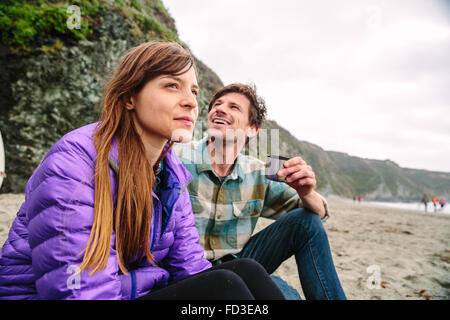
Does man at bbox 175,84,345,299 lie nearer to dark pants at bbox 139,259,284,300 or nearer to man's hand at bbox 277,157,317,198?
man's hand at bbox 277,157,317,198

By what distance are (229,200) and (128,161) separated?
1352 mm

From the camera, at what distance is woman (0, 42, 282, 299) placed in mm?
968

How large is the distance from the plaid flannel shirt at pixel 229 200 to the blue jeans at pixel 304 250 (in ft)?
0.70

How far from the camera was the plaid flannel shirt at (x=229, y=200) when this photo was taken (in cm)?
235

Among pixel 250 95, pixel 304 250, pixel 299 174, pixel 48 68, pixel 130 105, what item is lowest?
pixel 304 250

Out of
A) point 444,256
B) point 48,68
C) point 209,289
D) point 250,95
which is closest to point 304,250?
point 209,289

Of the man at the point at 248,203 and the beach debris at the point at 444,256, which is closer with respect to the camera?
the man at the point at 248,203

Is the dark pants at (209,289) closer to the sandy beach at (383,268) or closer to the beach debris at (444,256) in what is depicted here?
the sandy beach at (383,268)

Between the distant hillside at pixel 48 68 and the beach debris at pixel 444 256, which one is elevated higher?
the distant hillside at pixel 48 68

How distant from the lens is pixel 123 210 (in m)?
1.27

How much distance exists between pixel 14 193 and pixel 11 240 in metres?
6.27

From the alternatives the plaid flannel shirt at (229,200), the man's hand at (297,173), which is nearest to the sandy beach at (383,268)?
the plaid flannel shirt at (229,200)

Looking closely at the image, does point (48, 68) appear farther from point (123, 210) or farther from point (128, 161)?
point (123, 210)
